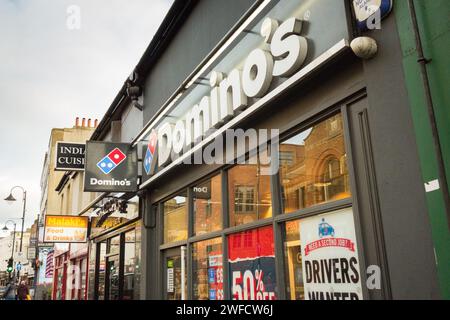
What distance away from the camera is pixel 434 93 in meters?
3.19

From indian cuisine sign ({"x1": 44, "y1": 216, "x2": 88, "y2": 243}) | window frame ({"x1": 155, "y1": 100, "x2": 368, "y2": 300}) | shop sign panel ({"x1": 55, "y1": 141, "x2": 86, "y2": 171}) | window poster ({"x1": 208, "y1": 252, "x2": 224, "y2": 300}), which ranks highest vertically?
shop sign panel ({"x1": 55, "y1": 141, "x2": 86, "y2": 171})

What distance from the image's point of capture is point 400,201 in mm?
3395

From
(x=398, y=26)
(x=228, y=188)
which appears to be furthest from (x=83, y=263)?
(x=398, y=26)

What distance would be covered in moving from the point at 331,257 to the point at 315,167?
3.27ft

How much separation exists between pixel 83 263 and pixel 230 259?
11.9 m

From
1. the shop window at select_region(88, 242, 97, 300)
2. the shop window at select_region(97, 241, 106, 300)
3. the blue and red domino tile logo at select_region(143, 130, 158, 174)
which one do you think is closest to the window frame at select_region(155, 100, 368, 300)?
the blue and red domino tile logo at select_region(143, 130, 158, 174)

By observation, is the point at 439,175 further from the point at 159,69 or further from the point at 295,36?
the point at 159,69

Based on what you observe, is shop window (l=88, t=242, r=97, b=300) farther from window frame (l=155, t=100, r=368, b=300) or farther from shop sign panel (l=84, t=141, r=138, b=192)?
window frame (l=155, t=100, r=368, b=300)

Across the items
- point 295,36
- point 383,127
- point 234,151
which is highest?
point 295,36

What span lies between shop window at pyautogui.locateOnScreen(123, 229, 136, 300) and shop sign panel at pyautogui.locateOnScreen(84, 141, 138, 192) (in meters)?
1.75

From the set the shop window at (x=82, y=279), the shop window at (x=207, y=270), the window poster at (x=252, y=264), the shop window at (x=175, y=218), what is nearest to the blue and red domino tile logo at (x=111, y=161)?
the shop window at (x=175, y=218)

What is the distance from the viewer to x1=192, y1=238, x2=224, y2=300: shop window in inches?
251

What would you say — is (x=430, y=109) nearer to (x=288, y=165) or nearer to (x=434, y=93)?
(x=434, y=93)

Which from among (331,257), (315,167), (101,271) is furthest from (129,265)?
(331,257)
